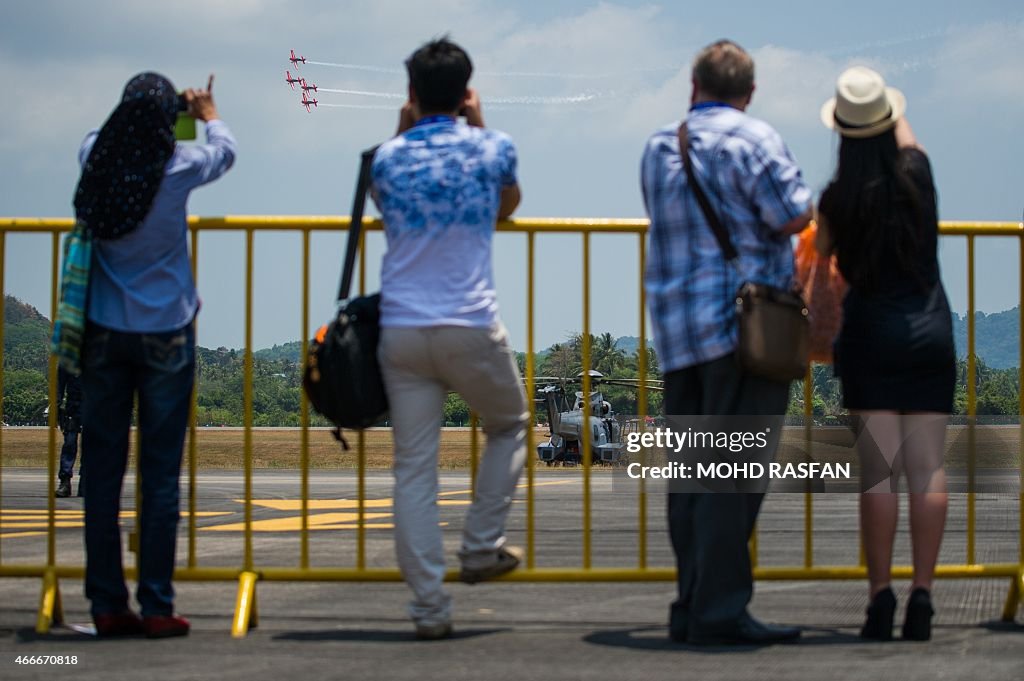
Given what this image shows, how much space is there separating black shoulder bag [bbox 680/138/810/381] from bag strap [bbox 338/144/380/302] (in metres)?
1.10

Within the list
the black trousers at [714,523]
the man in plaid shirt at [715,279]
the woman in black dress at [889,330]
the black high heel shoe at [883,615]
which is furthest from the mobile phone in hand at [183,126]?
the black high heel shoe at [883,615]

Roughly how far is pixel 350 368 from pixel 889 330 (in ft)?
5.84

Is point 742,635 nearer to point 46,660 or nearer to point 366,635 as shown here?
point 366,635

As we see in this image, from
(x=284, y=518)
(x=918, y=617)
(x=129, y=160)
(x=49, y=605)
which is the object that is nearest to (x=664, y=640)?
(x=918, y=617)

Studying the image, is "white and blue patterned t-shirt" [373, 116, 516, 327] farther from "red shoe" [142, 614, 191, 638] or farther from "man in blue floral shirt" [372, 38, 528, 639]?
"red shoe" [142, 614, 191, 638]

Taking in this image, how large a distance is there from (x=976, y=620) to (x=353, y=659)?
2.31 m

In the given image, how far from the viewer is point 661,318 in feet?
15.8

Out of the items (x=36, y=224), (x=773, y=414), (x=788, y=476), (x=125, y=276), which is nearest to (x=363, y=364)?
(x=125, y=276)

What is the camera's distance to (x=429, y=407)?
4.91 m

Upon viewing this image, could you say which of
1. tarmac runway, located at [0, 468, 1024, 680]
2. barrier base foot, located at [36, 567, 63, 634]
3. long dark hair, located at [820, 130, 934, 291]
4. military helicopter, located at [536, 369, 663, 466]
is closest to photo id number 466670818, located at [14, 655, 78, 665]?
tarmac runway, located at [0, 468, 1024, 680]

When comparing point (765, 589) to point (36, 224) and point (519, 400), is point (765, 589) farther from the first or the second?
point (36, 224)

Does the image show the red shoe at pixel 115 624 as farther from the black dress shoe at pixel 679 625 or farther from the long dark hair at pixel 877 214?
the long dark hair at pixel 877 214

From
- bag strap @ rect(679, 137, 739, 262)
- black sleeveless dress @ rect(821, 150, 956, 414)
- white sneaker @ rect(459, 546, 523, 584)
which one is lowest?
white sneaker @ rect(459, 546, 523, 584)

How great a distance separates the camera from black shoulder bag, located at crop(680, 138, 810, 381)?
4.59 meters
